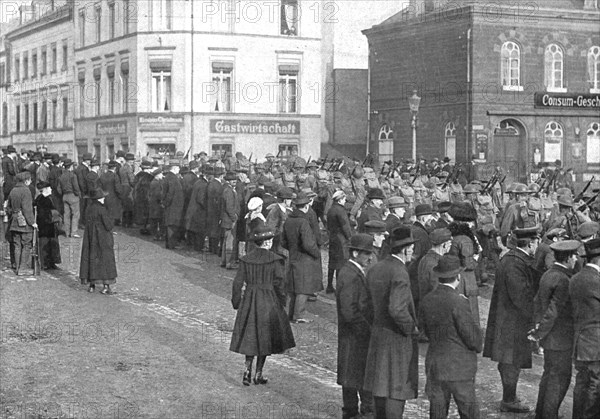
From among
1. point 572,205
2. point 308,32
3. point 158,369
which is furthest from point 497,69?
point 158,369

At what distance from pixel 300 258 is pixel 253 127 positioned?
2973 cm

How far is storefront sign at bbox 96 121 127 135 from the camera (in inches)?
1738

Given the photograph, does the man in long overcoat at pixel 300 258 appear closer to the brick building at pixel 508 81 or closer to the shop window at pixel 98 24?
the brick building at pixel 508 81

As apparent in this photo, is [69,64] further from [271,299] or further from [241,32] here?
[271,299]

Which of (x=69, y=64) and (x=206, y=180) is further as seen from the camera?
(x=69, y=64)

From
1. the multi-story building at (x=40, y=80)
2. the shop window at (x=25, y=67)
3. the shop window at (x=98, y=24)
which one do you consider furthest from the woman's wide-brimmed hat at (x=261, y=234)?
the shop window at (x=25, y=67)

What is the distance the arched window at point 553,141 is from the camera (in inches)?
1620

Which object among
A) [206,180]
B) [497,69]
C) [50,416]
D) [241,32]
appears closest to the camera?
[50,416]

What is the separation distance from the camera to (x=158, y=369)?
11.6 metres

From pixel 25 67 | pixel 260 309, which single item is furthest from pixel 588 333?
pixel 25 67

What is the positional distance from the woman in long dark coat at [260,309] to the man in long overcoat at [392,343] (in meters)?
2.03

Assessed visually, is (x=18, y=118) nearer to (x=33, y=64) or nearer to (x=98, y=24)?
(x=33, y=64)

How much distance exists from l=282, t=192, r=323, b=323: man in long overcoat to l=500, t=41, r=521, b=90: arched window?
1085 inches

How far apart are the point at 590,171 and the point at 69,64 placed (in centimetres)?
2712
